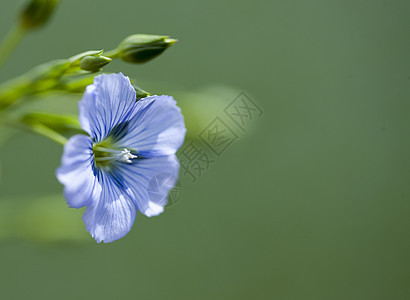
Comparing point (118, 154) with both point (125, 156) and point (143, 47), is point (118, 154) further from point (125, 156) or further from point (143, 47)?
point (143, 47)

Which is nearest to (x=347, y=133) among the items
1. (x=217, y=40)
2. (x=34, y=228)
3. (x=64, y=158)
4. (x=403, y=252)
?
(x=403, y=252)

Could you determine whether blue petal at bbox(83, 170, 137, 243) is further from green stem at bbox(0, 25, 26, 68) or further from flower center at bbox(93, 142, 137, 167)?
green stem at bbox(0, 25, 26, 68)

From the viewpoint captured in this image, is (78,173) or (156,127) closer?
(78,173)

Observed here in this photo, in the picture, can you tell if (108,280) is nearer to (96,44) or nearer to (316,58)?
(96,44)

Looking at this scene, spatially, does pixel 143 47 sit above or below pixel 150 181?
above

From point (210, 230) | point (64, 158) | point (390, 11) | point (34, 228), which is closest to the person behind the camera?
point (64, 158)

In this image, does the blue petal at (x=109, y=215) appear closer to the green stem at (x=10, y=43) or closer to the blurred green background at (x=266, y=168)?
the green stem at (x=10, y=43)

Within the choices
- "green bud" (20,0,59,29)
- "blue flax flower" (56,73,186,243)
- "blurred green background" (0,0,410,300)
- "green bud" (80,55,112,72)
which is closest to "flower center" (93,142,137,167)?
"blue flax flower" (56,73,186,243)

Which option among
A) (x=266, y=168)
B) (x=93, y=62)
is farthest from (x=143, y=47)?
(x=266, y=168)

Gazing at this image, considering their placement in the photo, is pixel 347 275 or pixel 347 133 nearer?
pixel 347 275
